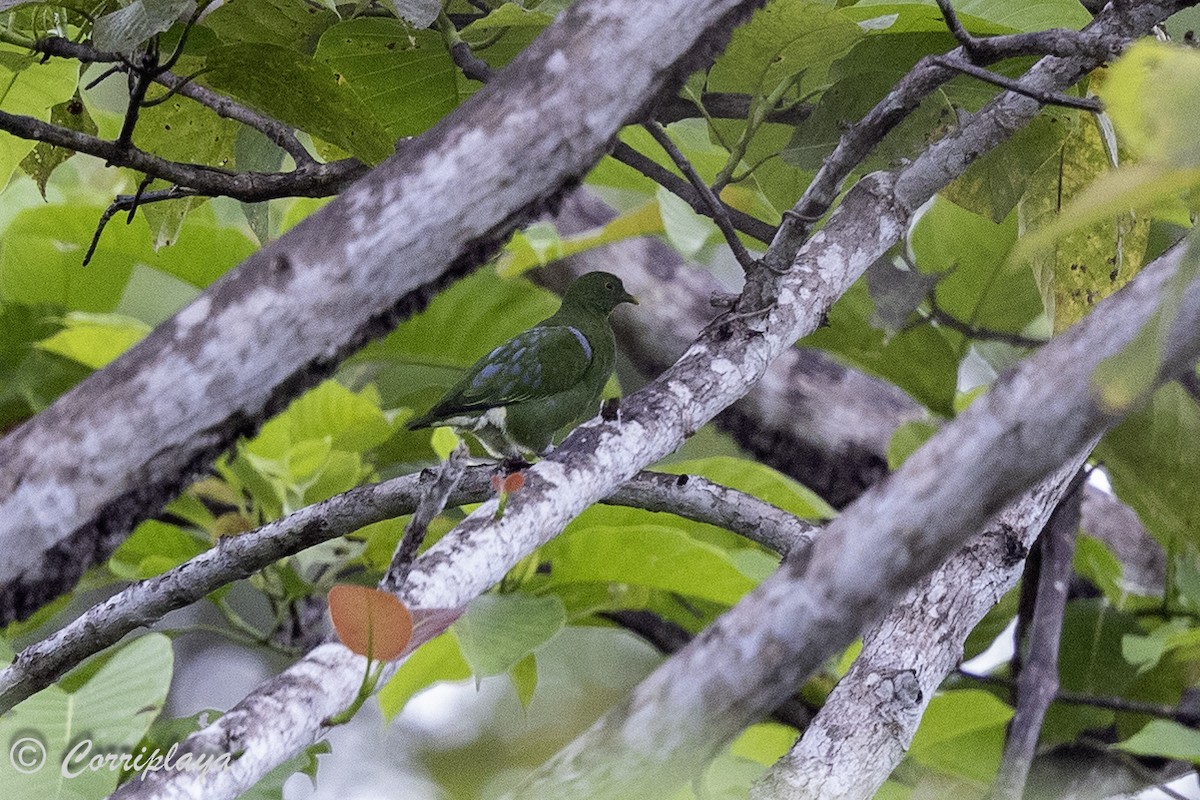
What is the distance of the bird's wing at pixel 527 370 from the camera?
6.67 ft

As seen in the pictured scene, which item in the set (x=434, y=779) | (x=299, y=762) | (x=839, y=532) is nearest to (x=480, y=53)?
(x=299, y=762)

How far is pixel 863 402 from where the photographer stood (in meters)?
2.92

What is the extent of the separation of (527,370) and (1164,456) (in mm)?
1047

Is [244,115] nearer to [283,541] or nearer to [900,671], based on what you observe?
[283,541]

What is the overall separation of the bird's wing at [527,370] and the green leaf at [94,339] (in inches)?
25.8

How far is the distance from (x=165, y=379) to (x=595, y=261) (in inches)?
100

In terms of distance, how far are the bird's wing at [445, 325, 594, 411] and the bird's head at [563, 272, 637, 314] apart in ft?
1.02

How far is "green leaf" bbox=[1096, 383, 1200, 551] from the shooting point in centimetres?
193

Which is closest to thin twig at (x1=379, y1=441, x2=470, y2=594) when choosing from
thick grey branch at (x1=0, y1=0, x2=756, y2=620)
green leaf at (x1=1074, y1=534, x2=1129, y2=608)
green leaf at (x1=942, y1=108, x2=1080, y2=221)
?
thick grey branch at (x1=0, y1=0, x2=756, y2=620)

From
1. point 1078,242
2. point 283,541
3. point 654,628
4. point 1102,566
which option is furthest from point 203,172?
point 1102,566

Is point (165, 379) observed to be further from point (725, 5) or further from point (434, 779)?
point (434, 779)

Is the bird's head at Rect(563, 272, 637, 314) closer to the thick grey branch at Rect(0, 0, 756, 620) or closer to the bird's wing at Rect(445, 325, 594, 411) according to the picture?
the bird's wing at Rect(445, 325, 594, 411)

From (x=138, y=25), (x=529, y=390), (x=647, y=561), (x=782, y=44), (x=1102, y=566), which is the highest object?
(x=138, y=25)

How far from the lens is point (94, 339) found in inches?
89.4
